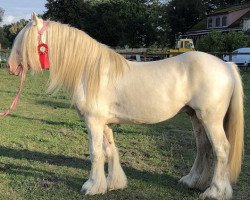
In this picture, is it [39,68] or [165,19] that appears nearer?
[39,68]

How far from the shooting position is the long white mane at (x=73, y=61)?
A: 459cm

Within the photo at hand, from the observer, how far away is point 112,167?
5027mm

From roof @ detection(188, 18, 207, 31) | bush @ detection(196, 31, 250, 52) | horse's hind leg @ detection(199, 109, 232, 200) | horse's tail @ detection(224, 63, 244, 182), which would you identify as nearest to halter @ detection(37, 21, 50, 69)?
horse's hind leg @ detection(199, 109, 232, 200)

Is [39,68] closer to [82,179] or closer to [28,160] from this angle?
[82,179]

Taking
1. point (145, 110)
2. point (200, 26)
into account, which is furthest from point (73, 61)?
point (200, 26)

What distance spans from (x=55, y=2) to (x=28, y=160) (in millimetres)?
67704

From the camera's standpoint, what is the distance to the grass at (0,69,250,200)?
490 centimetres

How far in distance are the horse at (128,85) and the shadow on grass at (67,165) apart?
570 millimetres

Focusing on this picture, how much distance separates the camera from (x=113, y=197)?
4727mm

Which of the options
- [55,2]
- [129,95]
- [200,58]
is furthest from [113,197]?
[55,2]

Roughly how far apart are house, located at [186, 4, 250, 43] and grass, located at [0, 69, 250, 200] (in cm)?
4788

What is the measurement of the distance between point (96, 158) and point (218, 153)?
1.40 metres

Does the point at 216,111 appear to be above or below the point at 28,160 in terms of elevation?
above

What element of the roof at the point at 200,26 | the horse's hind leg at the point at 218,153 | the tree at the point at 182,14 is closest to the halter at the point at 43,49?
the horse's hind leg at the point at 218,153
